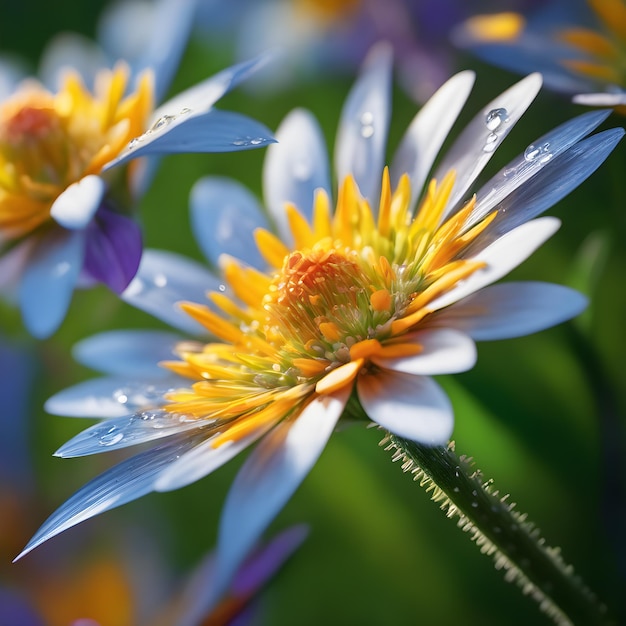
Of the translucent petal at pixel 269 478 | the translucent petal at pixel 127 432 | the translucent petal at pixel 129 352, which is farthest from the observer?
the translucent petal at pixel 129 352

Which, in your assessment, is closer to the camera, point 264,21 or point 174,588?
point 174,588

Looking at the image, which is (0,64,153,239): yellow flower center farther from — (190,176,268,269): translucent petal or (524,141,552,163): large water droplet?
(524,141,552,163): large water droplet

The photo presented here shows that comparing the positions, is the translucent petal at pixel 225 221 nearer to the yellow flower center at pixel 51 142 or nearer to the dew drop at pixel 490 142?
the yellow flower center at pixel 51 142

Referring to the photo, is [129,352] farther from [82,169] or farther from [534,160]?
[534,160]

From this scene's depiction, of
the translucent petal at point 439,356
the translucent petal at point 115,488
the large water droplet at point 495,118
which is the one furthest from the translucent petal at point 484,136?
the translucent petal at point 115,488

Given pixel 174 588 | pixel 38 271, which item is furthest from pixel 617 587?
pixel 38 271

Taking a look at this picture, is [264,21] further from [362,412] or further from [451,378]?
[362,412]
